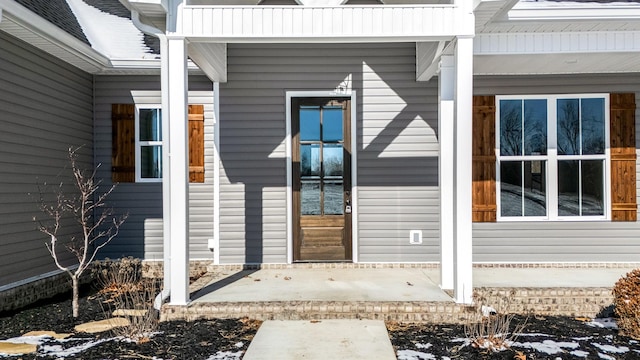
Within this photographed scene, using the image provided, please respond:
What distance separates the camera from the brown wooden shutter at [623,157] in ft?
19.0

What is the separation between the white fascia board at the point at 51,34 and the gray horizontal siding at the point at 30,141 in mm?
300

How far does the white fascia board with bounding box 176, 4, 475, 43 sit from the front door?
193 cm

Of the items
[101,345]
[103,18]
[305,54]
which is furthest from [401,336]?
[103,18]

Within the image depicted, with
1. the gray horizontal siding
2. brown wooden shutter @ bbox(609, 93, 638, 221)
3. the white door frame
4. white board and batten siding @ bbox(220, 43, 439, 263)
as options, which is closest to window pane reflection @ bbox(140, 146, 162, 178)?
the gray horizontal siding

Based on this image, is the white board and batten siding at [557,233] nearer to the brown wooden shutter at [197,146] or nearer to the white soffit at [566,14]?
the white soffit at [566,14]

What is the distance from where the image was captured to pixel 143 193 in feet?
20.4

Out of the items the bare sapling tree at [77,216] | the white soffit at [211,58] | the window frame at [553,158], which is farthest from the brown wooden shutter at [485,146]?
the bare sapling tree at [77,216]

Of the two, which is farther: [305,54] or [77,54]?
[305,54]

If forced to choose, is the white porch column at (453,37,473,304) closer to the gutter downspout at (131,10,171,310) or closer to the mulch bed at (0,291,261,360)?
the mulch bed at (0,291,261,360)

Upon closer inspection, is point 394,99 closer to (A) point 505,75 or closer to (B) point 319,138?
(B) point 319,138

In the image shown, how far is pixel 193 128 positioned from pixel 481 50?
3716mm

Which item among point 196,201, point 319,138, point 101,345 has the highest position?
point 319,138

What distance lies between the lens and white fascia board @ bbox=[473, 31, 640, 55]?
15.6ft

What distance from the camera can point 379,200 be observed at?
19.5 ft
